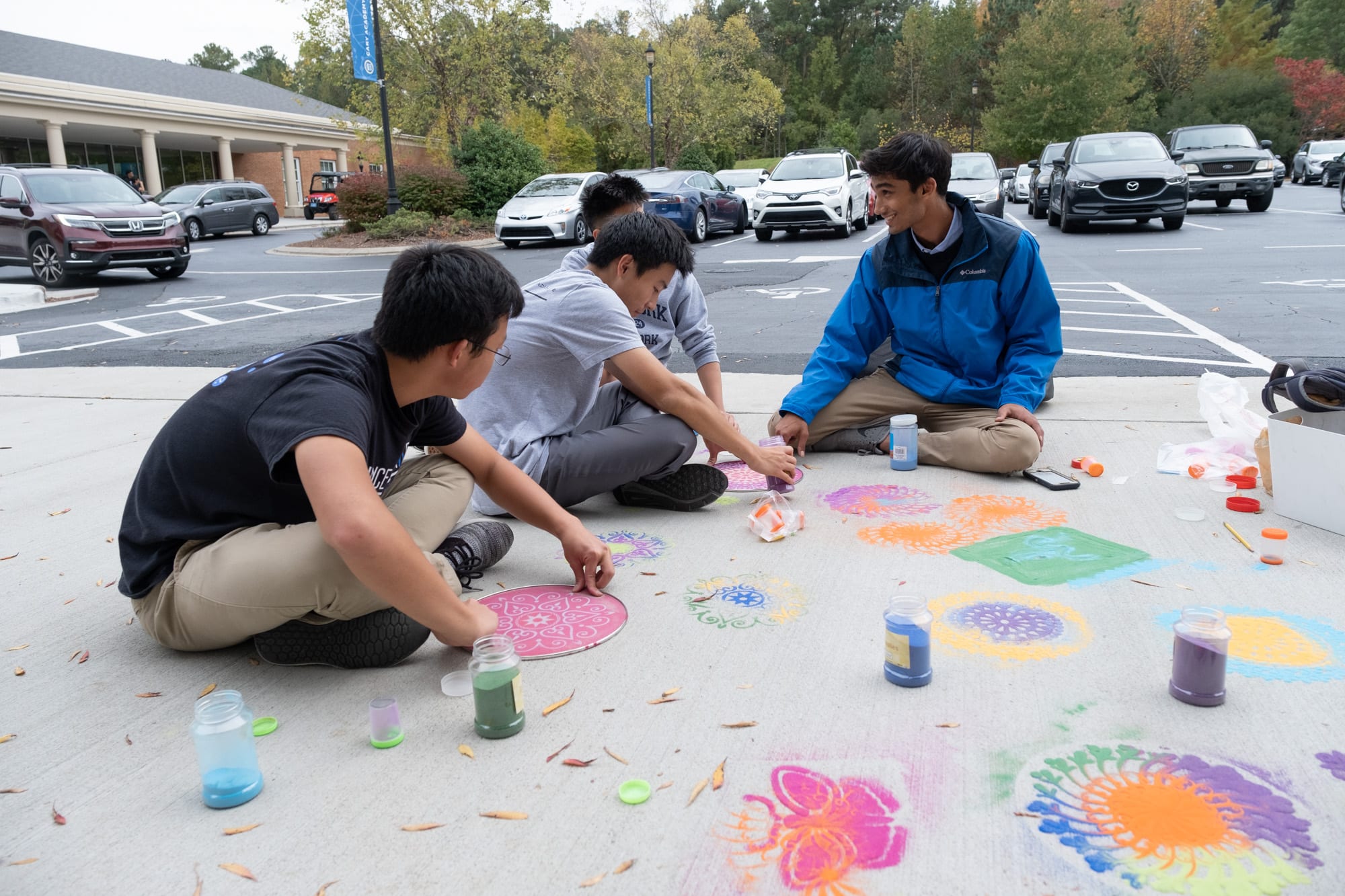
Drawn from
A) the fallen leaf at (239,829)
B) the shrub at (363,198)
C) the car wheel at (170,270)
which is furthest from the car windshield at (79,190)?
the fallen leaf at (239,829)

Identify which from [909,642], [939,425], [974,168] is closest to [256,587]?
[909,642]

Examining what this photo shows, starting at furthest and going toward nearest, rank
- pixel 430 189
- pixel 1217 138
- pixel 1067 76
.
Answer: pixel 1067 76 → pixel 430 189 → pixel 1217 138

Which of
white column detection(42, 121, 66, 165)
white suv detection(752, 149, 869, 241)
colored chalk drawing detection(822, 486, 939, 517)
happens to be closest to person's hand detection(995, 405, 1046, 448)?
colored chalk drawing detection(822, 486, 939, 517)

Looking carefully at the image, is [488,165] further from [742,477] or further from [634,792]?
[634,792]

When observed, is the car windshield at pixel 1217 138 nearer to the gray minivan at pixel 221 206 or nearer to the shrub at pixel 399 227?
the shrub at pixel 399 227

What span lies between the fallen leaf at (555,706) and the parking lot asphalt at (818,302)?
175 inches

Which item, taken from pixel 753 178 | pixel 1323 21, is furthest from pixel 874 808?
pixel 1323 21

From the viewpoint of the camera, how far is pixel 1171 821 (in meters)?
1.86

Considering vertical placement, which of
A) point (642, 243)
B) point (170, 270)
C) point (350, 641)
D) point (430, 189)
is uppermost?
point (430, 189)

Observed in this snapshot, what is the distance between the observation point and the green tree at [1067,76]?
3947 cm

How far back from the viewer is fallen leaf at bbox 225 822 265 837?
194 centimetres

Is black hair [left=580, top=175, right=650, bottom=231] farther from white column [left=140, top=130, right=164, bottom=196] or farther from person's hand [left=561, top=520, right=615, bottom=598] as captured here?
white column [left=140, top=130, right=164, bottom=196]

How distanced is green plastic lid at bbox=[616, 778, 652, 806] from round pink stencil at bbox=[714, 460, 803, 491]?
2.10 m

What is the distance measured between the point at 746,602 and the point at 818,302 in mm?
7127
